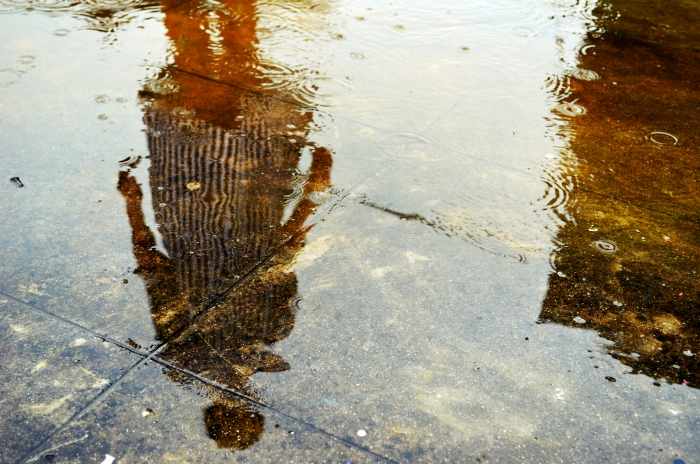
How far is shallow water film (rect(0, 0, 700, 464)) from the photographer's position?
2426mm

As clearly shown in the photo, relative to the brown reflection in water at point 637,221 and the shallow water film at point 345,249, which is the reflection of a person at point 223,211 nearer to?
the shallow water film at point 345,249

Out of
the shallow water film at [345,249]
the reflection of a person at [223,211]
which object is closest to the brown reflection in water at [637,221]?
the shallow water film at [345,249]

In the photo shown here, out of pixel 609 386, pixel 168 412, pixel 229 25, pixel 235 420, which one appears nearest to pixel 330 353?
pixel 235 420

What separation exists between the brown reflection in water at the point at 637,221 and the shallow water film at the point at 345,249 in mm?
15

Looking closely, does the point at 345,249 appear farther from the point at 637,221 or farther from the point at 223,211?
the point at 637,221

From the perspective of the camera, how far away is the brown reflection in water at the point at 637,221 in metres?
2.86

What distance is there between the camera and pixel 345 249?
328 cm

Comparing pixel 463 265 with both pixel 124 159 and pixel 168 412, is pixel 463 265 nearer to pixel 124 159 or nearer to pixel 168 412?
pixel 168 412

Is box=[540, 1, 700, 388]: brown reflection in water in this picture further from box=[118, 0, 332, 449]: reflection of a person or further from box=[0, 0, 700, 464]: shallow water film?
box=[118, 0, 332, 449]: reflection of a person

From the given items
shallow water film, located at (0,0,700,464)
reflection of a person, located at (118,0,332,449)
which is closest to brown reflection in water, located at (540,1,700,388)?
shallow water film, located at (0,0,700,464)

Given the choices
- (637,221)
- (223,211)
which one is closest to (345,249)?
(223,211)

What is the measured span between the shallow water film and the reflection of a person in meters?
0.01

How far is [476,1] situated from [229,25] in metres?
2.52

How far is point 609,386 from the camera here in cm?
260
